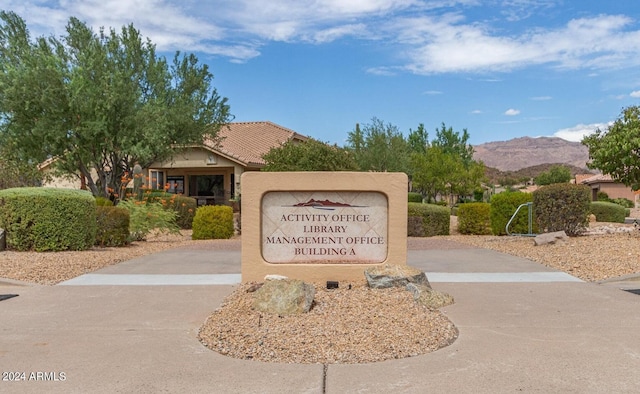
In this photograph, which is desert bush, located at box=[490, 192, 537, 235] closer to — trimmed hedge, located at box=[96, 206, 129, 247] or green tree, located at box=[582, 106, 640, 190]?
green tree, located at box=[582, 106, 640, 190]

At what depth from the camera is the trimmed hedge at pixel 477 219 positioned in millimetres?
17297

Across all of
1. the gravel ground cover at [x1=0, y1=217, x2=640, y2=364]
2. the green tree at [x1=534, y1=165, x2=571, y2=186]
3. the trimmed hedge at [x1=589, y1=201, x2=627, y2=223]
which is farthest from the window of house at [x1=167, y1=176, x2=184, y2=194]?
the green tree at [x1=534, y1=165, x2=571, y2=186]

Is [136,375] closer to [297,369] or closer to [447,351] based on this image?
[297,369]

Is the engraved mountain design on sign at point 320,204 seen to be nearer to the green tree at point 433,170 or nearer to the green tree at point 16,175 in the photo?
the green tree at point 16,175

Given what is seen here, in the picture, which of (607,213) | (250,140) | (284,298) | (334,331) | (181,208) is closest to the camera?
(334,331)

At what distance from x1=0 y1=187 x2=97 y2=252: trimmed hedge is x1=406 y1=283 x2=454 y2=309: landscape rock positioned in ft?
25.6

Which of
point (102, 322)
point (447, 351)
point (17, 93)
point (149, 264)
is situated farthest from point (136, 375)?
point (17, 93)

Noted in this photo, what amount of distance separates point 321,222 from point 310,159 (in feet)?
26.1

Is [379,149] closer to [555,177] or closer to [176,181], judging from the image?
[176,181]

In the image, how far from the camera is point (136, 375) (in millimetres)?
4477

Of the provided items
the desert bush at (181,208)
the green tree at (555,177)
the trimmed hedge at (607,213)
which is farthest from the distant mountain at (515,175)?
the desert bush at (181,208)

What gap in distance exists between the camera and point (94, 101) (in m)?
19.5

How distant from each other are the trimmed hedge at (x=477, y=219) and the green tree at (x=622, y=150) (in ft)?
12.6

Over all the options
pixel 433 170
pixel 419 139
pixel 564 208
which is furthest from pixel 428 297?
pixel 419 139
